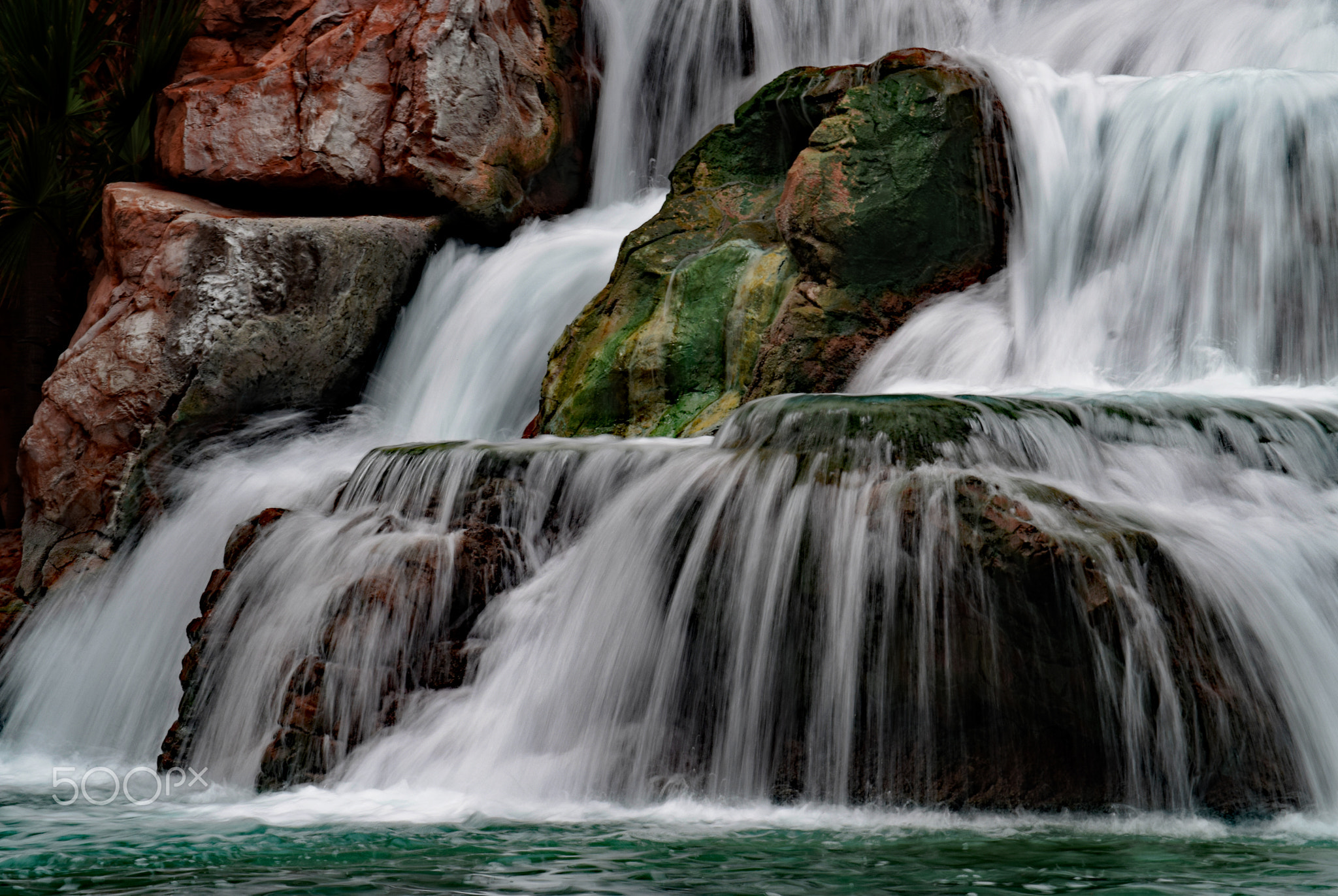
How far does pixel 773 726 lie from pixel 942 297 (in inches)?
147

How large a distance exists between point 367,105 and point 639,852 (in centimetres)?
743

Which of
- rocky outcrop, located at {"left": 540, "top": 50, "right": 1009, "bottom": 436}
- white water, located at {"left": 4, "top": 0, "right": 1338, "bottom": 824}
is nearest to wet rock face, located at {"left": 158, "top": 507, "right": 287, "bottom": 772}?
white water, located at {"left": 4, "top": 0, "right": 1338, "bottom": 824}

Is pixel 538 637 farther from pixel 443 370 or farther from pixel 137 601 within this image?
pixel 443 370

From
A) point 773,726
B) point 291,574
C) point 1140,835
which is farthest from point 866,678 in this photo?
point 291,574

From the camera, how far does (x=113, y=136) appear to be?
9578 mm

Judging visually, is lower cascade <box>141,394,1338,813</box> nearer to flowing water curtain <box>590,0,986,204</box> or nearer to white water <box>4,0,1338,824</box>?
white water <box>4,0,1338,824</box>

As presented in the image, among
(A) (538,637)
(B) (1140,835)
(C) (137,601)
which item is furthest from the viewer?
(C) (137,601)

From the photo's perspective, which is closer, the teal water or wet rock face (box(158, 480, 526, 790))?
the teal water

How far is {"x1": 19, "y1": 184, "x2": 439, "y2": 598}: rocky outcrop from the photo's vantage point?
7.79m

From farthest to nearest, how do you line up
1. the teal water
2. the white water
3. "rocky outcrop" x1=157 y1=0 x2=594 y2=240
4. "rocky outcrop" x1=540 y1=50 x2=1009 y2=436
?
"rocky outcrop" x1=157 y1=0 x2=594 y2=240 < "rocky outcrop" x1=540 y1=50 x2=1009 y2=436 < the white water < the teal water

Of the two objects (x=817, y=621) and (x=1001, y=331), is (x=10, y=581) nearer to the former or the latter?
(x=817, y=621)

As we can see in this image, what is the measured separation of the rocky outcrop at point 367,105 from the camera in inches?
356

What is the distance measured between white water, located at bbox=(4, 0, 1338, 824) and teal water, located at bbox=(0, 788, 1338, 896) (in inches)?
14.5

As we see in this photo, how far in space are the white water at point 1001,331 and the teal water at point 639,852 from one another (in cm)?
37
